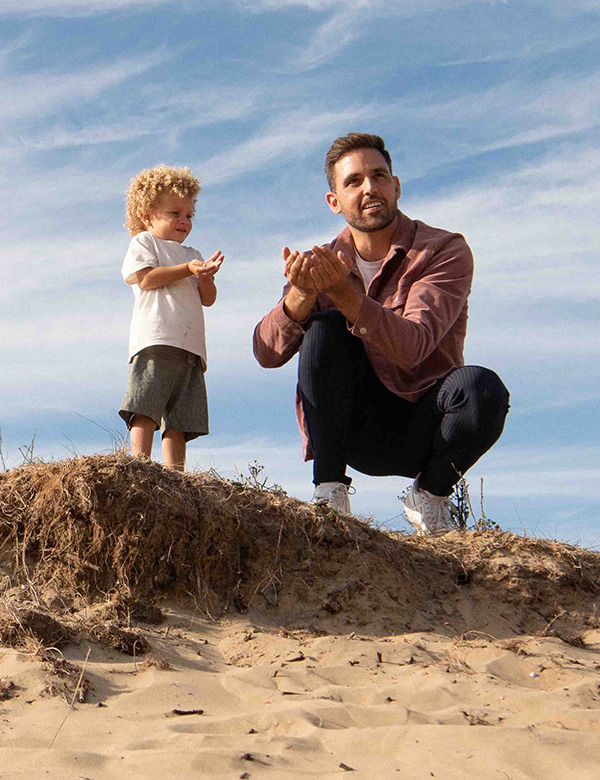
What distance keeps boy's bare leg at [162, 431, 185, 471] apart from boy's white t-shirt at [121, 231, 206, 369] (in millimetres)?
491

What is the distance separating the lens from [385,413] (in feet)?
15.3

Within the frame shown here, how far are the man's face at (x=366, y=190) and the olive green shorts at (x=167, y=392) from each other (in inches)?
52.1

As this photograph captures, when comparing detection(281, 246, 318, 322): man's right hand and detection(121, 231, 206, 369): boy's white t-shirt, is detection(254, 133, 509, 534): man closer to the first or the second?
detection(281, 246, 318, 322): man's right hand

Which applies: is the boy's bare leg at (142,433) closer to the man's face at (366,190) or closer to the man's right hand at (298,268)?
the man's right hand at (298,268)

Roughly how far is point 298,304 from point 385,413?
780mm

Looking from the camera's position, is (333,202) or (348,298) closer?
(348,298)

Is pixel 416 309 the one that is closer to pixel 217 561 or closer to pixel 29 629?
pixel 217 561

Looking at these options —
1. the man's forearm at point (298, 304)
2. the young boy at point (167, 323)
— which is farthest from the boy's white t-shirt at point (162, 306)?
the man's forearm at point (298, 304)

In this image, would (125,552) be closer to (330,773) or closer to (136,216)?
(330,773)

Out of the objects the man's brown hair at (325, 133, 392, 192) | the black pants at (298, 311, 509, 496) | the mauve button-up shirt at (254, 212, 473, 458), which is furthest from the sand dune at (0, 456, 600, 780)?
the man's brown hair at (325, 133, 392, 192)

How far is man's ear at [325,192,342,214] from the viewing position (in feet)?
16.2

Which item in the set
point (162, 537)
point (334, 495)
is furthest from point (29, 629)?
point (334, 495)

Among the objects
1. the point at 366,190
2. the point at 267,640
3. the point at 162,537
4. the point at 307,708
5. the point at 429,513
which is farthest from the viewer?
the point at 366,190

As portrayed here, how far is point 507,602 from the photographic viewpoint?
13.4 feet
